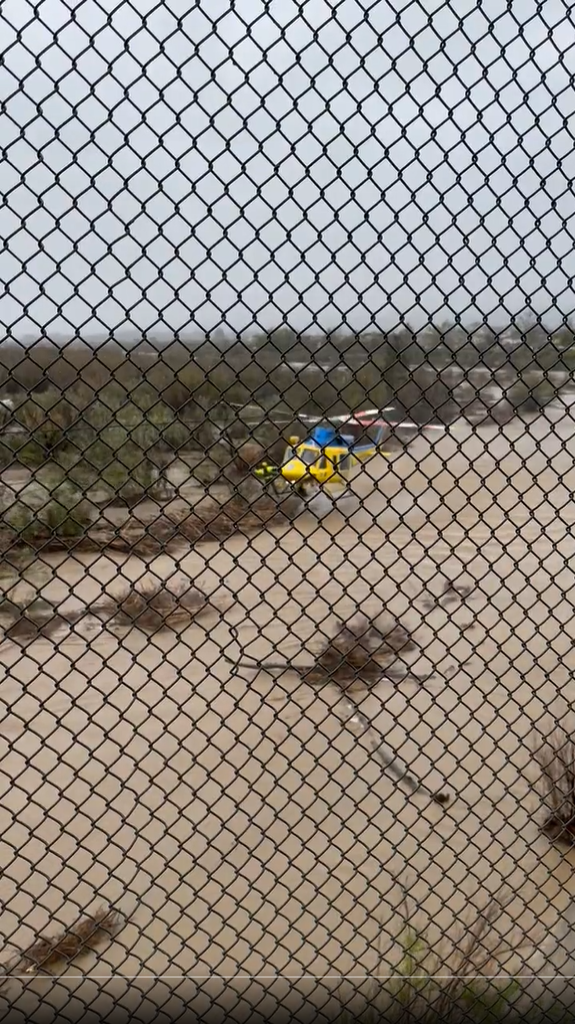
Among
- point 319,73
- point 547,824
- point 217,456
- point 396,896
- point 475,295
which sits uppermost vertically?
point 217,456

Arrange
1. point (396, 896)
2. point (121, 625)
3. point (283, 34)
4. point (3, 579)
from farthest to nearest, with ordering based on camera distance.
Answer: point (3, 579)
point (121, 625)
point (396, 896)
point (283, 34)

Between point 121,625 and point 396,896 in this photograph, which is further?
point 121,625

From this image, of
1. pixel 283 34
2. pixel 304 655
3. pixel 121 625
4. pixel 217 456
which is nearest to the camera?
pixel 283 34

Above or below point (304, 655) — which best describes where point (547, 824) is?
below

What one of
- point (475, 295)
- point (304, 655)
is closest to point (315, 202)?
point (475, 295)

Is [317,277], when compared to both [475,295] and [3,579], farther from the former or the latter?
[3,579]

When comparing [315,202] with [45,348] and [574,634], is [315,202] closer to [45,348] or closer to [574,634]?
[45,348]

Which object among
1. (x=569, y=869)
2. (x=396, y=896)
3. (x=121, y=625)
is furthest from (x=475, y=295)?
(x=121, y=625)
